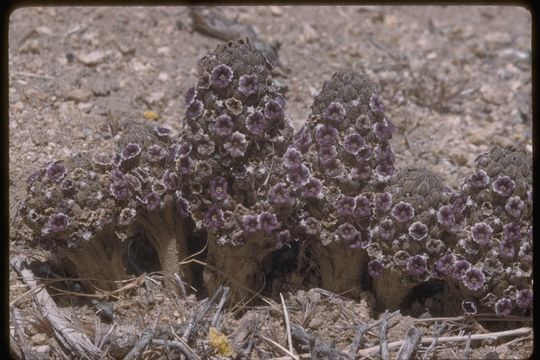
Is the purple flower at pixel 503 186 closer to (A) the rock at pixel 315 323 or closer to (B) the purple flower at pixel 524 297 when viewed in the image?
(B) the purple flower at pixel 524 297

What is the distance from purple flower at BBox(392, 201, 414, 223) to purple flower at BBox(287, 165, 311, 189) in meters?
0.56

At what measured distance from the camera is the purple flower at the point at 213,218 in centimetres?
459

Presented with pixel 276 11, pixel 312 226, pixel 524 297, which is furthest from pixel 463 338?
pixel 276 11

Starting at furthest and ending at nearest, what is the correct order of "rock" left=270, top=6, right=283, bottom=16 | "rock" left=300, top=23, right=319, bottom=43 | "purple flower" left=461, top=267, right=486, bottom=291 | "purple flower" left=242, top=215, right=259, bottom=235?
"rock" left=270, top=6, right=283, bottom=16, "rock" left=300, top=23, right=319, bottom=43, "purple flower" left=461, top=267, right=486, bottom=291, "purple flower" left=242, top=215, right=259, bottom=235

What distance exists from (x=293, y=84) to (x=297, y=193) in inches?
103

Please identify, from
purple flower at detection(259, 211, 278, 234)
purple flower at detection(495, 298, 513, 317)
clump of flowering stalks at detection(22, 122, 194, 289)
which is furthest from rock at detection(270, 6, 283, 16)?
purple flower at detection(495, 298, 513, 317)

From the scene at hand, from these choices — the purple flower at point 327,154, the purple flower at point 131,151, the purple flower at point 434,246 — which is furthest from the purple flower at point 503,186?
the purple flower at point 131,151

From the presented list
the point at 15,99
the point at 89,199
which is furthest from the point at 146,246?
the point at 15,99

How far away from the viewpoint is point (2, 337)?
4914 millimetres

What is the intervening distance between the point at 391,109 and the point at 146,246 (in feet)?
8.89

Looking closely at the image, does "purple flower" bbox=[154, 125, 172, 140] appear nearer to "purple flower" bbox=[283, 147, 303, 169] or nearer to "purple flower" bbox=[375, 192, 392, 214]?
"purple flower" bbox=[283, 147, 303, 169]

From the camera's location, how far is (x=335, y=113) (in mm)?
4672

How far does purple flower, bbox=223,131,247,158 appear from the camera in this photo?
14.6 feet

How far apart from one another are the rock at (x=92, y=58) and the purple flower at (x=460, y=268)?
3.79m
